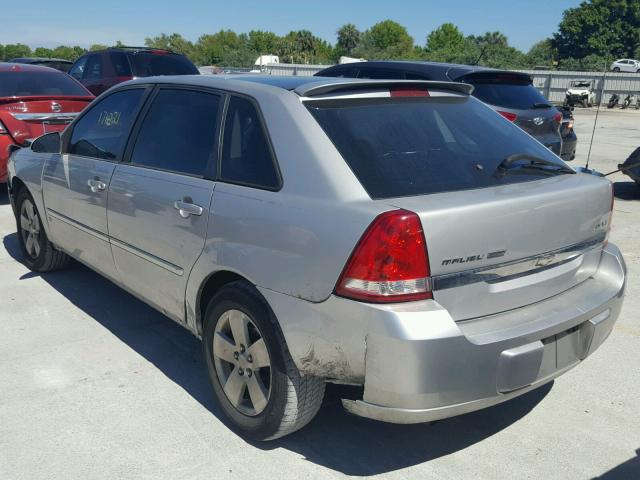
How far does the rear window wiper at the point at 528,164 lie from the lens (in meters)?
3.05

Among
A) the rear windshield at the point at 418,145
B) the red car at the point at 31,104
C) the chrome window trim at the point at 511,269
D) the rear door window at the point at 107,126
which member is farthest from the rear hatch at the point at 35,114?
the chrome window trim at the point at 511,269

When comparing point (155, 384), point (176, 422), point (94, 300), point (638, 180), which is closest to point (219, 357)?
point (176, 422)

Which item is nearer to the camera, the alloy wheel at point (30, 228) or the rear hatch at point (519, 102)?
the alloy wheel at point (30, 228)

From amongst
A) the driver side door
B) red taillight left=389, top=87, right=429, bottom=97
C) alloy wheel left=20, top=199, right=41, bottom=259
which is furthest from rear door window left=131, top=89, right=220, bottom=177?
alloy wheel left=20, top=199, right=41, bottom=259

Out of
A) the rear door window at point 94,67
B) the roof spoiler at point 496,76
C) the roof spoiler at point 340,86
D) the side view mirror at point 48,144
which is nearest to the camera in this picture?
the roof spoiler at point 340,86

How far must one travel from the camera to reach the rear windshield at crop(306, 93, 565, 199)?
272 cm

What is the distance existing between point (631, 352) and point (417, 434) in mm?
1756

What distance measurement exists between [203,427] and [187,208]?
1.09 m

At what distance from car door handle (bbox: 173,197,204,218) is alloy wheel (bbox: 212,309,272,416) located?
0.52 m

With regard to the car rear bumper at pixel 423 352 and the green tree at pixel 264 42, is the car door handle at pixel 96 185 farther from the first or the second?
the green tree at pixel 264 42

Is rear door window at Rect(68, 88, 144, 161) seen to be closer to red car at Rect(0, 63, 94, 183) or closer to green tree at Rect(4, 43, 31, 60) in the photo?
red car at Rect(0, 63, 94, 183)

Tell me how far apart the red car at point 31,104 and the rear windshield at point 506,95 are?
4.86 meters

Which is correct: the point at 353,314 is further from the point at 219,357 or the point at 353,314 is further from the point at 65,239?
the point at 65,239

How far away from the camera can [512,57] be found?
173 feet
